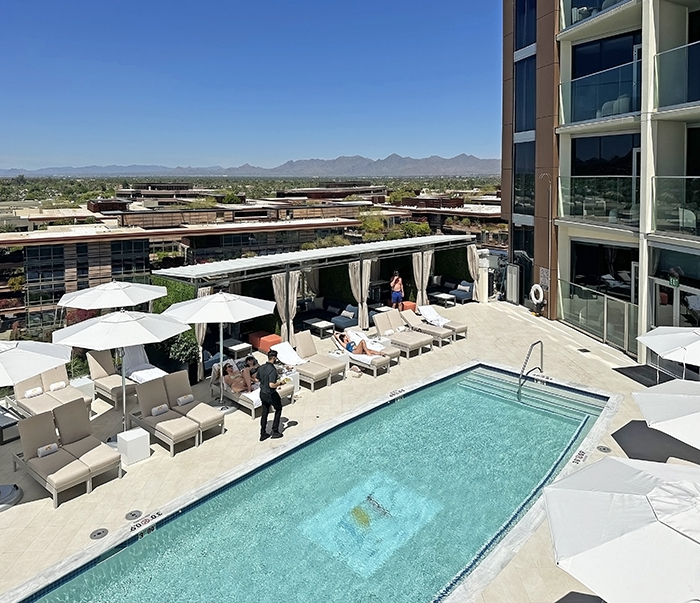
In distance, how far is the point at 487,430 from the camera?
10703 millimetres

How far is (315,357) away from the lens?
1352 cm

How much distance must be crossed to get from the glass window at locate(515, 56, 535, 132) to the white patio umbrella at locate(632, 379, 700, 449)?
563 inches

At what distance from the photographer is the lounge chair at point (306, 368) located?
12.5m

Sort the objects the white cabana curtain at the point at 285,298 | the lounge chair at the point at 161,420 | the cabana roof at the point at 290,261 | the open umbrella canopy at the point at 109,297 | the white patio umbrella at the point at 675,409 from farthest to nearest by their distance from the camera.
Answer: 1. the white cabana curtain at the point at 285,298
2. the cabana roof at the point at 290,261
3. the open umbrella canopy at the point at 109,297
4. the lounge chair at the point at 161,420
5. the white patio umbrella at the point at 675,409

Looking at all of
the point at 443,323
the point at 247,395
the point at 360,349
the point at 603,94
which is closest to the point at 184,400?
the point at 247,395

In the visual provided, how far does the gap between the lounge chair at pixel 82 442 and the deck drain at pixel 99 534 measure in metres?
1.18

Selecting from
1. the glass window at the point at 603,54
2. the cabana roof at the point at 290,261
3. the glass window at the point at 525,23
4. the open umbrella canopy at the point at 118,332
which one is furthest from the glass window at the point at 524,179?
the open umbrella canopy at the point at 118,332

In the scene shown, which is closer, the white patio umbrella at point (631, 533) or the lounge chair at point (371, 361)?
the white patio umbrella at point (631, 533)

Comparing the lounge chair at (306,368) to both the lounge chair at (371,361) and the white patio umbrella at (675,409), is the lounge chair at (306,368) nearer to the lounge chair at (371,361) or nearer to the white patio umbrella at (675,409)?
the lounge chair at (371,361)

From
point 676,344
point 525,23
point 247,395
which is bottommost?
point 247,395

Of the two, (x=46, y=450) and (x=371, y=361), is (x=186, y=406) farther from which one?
(x=371, y=361)

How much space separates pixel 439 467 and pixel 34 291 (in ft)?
67.8

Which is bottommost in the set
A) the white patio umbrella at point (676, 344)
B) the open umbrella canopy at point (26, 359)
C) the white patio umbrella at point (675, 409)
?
the white patio umbrella at point (675, 409)

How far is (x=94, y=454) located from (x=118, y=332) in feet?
6.74
